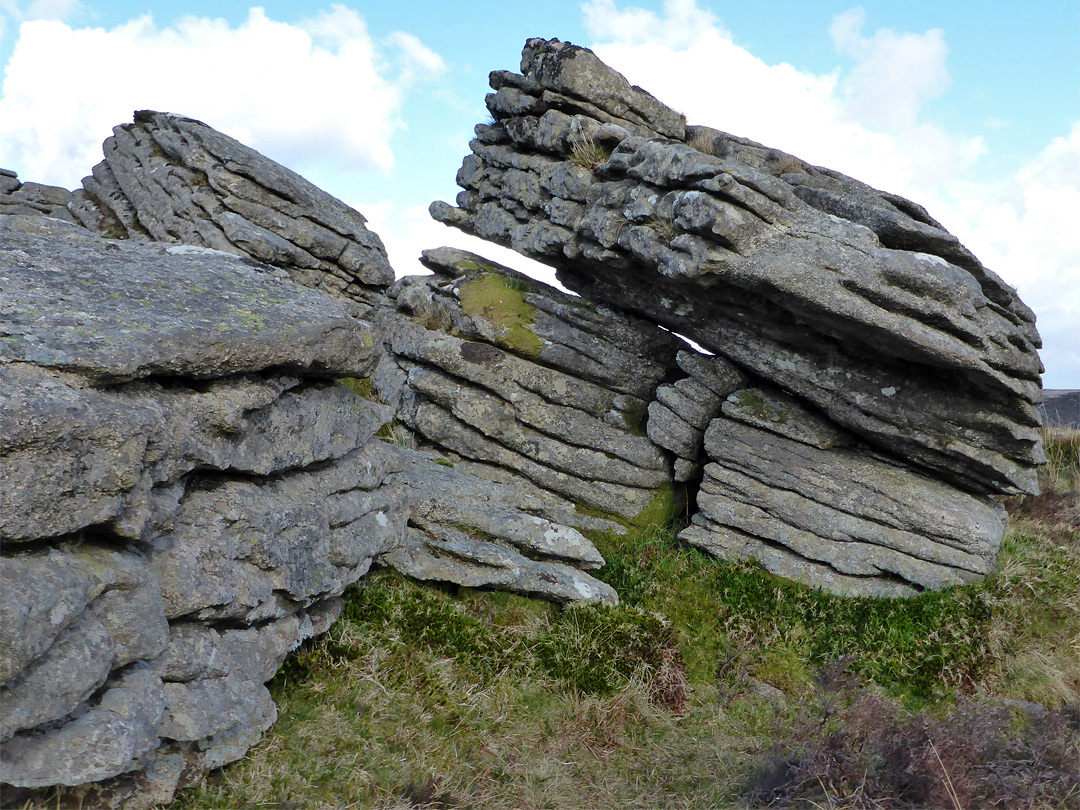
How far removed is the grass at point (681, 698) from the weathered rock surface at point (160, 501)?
0.89 m

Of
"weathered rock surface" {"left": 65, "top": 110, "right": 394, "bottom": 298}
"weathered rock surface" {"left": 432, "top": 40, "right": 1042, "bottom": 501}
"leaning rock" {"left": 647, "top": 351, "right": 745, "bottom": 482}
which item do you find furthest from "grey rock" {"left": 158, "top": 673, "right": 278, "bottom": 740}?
"weathered rock surface" {"left": 65, "top": 110, "right": 394, "bottom": 298}

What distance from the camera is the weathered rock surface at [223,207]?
20.6 metres

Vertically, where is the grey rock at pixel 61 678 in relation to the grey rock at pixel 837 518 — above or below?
below

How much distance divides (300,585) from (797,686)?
8.30m

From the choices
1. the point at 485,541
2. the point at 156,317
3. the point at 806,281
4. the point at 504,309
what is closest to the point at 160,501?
the point at 156,317

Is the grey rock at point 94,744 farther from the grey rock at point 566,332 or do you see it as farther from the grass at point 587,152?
the grass at point 587,152

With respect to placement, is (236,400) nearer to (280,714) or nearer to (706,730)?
(280,714)

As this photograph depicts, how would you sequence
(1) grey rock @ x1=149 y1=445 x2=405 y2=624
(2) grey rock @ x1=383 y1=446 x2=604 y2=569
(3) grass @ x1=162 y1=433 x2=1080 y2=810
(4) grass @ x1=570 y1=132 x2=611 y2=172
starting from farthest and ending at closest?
1. (4) grass @ x1=570 y1=132 x2=611 y2=172
2. (2) grey rock @ x1=383 y1=446 x2=604 y2=569
3. (3) grass @ x1=162 y1=433 x2=1080 y2=810
4. (1) grey rock @ x1=149 y1=445 x2=405 y2=624

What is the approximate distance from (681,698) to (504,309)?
966 cm

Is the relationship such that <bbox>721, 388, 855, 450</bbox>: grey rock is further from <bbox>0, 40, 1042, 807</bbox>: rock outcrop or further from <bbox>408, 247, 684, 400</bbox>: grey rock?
<bbox>408, 247, 684, 400</bbox>: grey rock

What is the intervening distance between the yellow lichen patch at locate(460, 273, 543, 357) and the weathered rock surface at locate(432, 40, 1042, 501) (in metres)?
1.22

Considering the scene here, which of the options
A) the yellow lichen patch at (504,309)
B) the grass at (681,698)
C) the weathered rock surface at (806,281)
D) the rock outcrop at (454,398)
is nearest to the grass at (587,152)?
the weathered rock surface at (806,281)

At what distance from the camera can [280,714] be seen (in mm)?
A: 8742

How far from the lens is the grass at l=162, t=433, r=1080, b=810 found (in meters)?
8.12
